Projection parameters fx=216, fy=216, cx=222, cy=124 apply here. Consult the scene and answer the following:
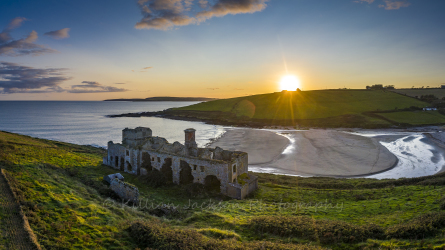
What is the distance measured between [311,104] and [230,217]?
119509mm

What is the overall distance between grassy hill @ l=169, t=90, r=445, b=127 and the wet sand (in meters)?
32.1

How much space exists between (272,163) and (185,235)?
110ft

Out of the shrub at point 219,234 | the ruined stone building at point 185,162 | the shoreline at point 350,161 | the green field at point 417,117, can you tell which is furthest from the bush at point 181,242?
the green field at point 417,117

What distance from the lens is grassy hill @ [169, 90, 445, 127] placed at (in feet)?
314

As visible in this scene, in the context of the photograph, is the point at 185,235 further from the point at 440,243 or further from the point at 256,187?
the point at 256,187

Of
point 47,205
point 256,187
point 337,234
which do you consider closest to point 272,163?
point 256,187

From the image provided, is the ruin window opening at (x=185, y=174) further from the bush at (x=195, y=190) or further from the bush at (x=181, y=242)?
the bush at (x=181, y=242)

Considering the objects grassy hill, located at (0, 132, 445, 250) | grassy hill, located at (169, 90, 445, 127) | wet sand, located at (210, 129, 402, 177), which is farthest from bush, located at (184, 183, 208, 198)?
grassy hill, located at (169, 90, 445, 127)

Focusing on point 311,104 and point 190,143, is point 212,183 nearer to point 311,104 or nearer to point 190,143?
point 190,143

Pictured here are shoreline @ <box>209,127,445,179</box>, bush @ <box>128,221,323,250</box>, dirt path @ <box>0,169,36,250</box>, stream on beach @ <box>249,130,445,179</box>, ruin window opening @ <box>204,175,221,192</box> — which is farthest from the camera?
shoreline @ <box>209,127,445,179</box>

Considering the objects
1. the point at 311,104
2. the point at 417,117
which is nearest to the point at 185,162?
the point at 417,117

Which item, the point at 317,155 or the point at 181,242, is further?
the point at 317,155

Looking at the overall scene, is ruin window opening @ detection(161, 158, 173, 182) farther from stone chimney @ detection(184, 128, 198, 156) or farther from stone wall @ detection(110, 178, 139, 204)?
stone wall @ detection(110, 178, 139, 204)

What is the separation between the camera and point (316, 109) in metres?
116
